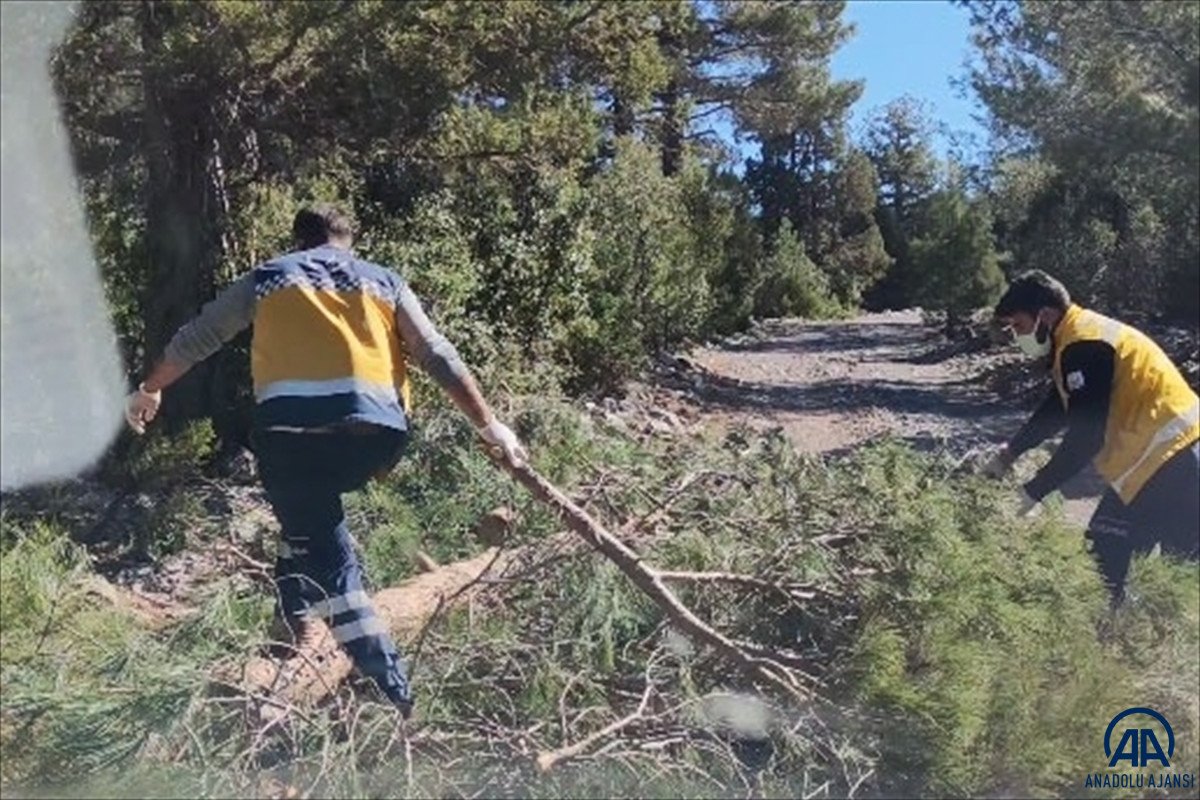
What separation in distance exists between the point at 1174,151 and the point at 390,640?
12.5 m

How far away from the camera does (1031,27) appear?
18.1 metres

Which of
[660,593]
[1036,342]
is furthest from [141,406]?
[1036,342]

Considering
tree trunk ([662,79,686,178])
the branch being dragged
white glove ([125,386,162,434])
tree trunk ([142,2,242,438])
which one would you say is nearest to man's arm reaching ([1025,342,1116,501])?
the branch being dragged

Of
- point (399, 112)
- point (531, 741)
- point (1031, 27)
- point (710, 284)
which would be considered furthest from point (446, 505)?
point (710, 284)

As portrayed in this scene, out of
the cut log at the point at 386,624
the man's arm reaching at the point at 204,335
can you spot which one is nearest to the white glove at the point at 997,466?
the cut log at the point at 386,624

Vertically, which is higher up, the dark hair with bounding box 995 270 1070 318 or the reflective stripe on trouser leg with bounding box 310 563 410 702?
Answer: the dark hair with bounding box 995 270 1070 318

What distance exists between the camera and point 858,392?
850 inches

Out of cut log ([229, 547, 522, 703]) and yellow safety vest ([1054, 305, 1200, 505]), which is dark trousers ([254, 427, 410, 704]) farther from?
yellow safety vest ([1054, 305, 1200, 505])

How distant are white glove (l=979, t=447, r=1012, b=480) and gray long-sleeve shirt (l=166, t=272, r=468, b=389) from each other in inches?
82.9

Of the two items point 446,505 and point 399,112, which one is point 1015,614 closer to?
point 446,505

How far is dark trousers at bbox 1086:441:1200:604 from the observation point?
5.93 meters

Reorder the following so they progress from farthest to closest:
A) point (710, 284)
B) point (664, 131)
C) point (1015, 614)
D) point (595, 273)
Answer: point (710, 284), point (664, 131), point (595, 273), point (1015, 614)

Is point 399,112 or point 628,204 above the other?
point 399,112

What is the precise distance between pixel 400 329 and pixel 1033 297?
93.0 inches
